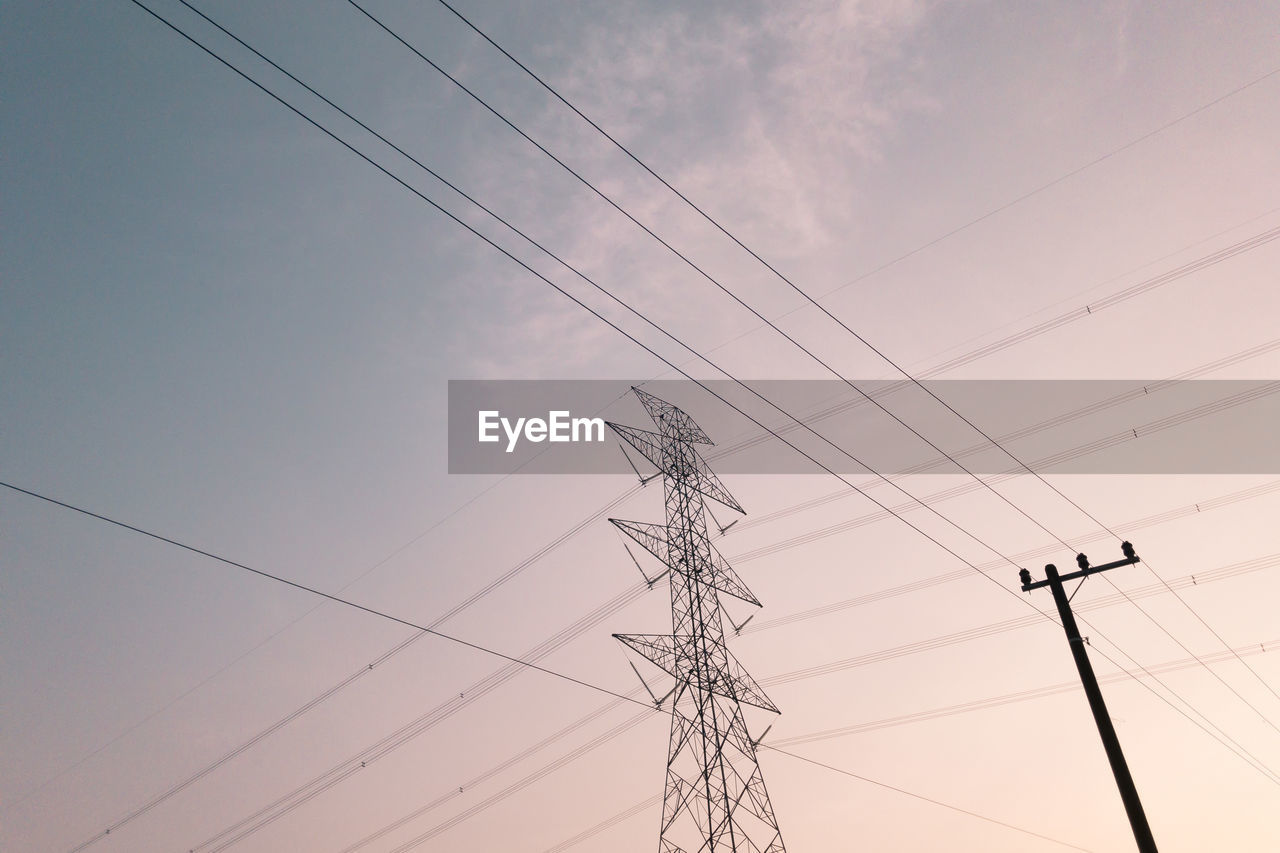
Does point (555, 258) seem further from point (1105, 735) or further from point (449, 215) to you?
point (1105, 735)

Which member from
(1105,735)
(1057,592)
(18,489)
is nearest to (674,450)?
(1057,592)

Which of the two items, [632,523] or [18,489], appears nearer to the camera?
[18,489]

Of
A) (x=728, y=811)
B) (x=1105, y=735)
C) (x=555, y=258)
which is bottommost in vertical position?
(x=728, y=811)

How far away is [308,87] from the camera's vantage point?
1162 cm

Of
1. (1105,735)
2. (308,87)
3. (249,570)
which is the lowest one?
(1105,735)

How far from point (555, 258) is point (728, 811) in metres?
15.1

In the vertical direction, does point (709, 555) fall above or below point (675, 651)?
above

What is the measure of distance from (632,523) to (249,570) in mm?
11414

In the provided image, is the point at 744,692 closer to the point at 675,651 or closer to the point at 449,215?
the point at 675,651

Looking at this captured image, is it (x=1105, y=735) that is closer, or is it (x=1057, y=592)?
(x=1105, y=735)

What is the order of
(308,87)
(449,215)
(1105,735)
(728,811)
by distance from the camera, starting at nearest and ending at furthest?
(308,87) < (449,215) < (1105,735) < (728,811)

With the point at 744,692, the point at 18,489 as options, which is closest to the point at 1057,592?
the point at 744,692

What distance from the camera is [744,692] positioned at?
78.0 feet

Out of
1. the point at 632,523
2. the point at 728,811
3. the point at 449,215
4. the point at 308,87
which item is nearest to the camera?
the point at 308,87
